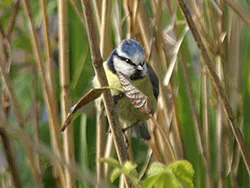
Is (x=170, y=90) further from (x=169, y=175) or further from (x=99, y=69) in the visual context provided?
(x=169, y=175)

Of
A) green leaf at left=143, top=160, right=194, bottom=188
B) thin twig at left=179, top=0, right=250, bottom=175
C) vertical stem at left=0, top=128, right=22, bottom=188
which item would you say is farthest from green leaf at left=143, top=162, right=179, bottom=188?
vertical stem at left=0, top=128, right=22, bottom=188

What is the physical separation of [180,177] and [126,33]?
2.24 feet

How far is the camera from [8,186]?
1160 millimetres

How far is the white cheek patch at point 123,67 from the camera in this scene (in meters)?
1.14

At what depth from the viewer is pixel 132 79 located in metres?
1.20

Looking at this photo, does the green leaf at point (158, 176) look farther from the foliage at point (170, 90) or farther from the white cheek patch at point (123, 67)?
the white cheek patch at point (123, 67)

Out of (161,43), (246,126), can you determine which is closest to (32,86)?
(161,43)

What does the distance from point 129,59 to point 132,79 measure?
0.09m

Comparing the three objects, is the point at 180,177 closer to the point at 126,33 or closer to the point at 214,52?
the point at 214,52

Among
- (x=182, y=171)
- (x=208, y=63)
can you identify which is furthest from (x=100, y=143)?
(x=182, y=171)

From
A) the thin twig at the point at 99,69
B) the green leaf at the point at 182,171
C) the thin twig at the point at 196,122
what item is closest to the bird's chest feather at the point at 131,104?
the thin twig at the point at 196,122

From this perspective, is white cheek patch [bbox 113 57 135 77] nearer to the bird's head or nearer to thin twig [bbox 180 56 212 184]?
the bird's head

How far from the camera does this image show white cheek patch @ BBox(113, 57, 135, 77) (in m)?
1.14

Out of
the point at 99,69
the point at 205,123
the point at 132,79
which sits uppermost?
the point at 99,69
